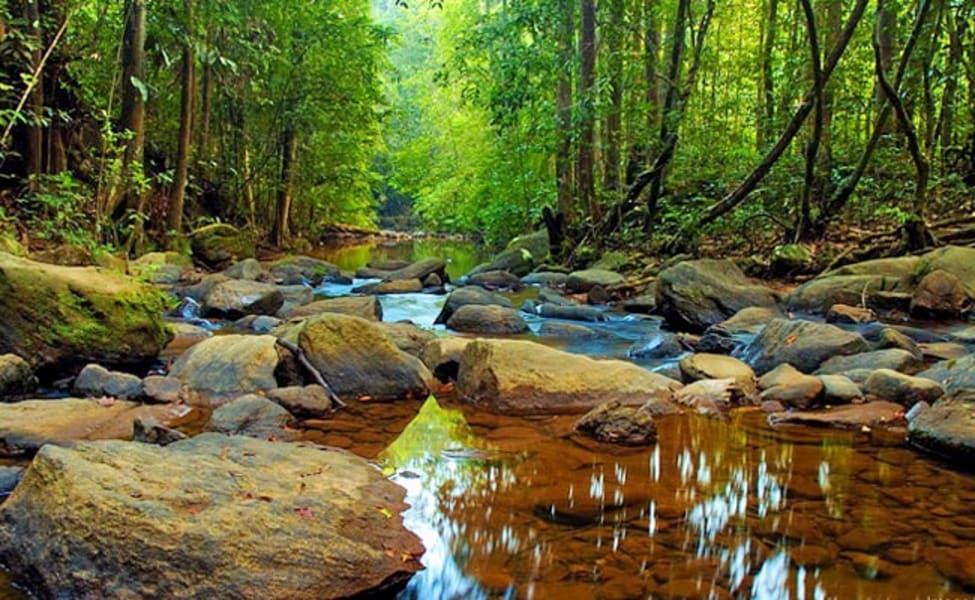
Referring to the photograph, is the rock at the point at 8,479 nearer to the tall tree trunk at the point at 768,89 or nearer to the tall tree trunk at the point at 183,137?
the tall tree trunk at the point at 183,137

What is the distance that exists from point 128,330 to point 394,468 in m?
2.80

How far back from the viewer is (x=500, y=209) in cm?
1878

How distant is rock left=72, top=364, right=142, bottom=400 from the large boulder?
1.33 ft

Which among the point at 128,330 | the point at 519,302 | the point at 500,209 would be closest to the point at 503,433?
the point at 128,330

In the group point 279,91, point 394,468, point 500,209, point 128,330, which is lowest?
point 394,468

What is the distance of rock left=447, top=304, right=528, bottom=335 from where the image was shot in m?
7.00

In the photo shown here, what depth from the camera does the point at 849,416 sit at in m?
3.93

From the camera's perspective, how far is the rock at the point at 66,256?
24.7 ft

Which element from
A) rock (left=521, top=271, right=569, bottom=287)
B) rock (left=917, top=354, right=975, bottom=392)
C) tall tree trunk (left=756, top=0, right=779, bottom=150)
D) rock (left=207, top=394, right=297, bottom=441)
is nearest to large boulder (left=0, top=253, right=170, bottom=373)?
rock (left=207, top=394, right=297, bottom=441)

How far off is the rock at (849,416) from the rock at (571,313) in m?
3.98

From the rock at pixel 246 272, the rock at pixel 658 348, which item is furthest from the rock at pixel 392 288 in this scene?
the rock at pixel 658 348

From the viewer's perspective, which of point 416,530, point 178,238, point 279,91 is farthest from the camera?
point 279,91

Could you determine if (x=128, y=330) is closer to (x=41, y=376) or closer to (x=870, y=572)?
(x=41, y=376)

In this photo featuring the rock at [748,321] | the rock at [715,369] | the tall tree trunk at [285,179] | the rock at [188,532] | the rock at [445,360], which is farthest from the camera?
the tall tree trunk at [285,179]
